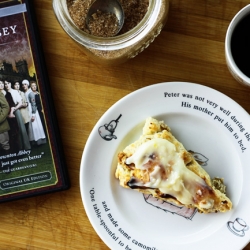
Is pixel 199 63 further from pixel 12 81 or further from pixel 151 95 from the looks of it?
pixel 12 81

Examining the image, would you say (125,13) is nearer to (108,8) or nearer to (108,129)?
(108,8)

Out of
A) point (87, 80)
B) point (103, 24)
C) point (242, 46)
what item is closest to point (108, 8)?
point (103, 24)

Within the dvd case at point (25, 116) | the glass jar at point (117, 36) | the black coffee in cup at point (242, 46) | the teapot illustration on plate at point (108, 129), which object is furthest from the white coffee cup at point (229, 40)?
the dvd case at point (25, 116)

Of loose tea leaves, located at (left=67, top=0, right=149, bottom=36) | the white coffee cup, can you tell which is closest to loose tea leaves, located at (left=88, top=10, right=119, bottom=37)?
loose tea leaves, located at (left=67, top=0, right=149, bottom=36)

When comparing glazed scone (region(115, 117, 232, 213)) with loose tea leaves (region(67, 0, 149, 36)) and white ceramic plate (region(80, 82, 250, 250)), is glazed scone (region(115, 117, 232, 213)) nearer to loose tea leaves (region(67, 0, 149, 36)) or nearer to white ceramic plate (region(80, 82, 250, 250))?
white ceramic plate (region(80, 82, 250, 250))

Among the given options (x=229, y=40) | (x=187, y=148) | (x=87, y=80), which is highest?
(x=229, y=40)

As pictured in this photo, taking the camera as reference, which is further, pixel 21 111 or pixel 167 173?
pixel 21 111

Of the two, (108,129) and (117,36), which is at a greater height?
(117,36)
